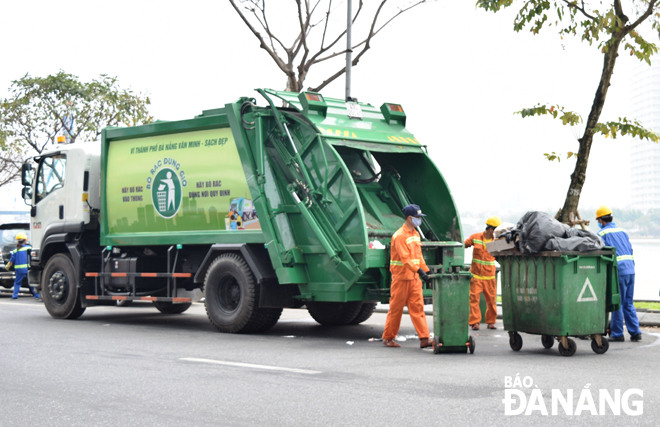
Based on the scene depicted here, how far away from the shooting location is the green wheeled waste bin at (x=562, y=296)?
27.0 ft

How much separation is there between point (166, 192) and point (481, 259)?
14.6ft

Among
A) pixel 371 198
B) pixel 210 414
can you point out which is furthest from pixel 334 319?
pixel 210 414

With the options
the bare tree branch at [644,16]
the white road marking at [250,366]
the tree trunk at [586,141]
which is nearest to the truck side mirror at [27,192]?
the white road marking at [250,366]

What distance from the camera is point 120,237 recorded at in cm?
1207

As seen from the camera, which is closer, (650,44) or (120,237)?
(120,237)

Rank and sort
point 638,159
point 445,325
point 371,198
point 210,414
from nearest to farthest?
point 210,414, point 445,325, point 371,198, point 638,159

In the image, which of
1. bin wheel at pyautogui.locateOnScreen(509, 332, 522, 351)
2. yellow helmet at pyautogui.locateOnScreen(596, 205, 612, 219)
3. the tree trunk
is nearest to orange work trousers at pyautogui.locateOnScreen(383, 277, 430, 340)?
bin wheel at pyautogui.locateOnScreen(509, 332, 522, 351)

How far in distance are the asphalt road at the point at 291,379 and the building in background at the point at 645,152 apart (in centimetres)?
1239

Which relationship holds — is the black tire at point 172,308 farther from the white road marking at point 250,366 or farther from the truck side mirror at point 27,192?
the white road marking at point 250,366

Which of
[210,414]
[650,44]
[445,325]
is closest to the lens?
[210,414]

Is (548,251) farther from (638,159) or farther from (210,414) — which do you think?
(638,159)

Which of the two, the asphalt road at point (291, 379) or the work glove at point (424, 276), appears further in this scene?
the work glove at point (424, 276)

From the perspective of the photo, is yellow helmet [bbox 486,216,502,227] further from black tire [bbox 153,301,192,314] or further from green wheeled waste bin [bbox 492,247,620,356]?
black tire [bbox 153,301,192,314]

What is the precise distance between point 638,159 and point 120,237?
20761mm
